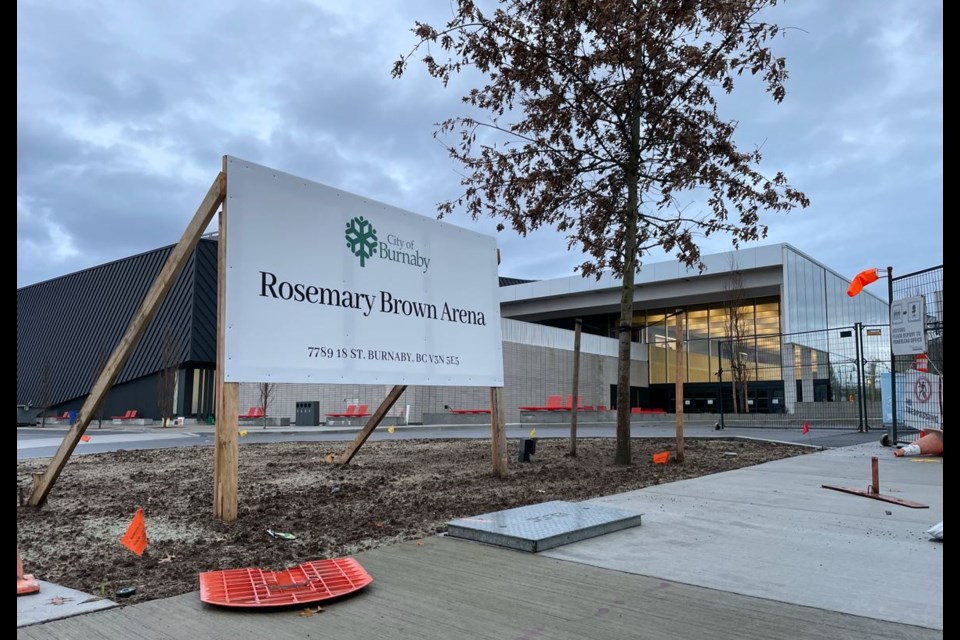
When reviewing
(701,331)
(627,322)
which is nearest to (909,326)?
(627,322)

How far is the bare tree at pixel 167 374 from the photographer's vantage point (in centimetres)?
3647

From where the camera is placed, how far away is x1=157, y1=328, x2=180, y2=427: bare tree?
120 feet

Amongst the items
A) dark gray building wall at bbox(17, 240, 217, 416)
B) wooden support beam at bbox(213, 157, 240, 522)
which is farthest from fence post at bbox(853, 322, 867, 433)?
dark gray building wall at bbox(17, 240, 217, 416)

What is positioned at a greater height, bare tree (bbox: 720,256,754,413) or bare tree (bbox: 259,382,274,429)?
bare tree (bbox: 720,256,754,413)

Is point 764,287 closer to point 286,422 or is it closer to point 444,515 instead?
point 286,422

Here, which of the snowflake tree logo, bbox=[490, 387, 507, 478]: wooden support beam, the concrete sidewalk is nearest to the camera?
the concrete sidewalk

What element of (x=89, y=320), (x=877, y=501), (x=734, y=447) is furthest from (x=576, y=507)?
(x=89, y=320)

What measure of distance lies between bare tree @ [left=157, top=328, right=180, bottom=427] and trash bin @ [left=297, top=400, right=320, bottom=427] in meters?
8.00

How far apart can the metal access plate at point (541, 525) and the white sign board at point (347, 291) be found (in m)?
2.43

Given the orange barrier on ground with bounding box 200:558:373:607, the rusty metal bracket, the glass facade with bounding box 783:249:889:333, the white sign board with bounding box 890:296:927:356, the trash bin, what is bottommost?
the trash bin

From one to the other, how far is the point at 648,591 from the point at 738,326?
3781cm

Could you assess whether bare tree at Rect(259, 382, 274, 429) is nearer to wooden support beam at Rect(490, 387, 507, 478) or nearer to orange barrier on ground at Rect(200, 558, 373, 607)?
wooden support beam at Rect(490, 387, 507, 478)

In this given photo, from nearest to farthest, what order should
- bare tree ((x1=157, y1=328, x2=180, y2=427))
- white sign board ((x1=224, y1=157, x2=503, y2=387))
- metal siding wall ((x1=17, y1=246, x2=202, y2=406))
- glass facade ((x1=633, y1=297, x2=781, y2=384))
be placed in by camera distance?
white sign board ((x1=224, y1=157, x2=503, y2=387)) → bare tree ((x1=157, y1=328, x2=180, y2=427)) → glass facade ((x1=633, y1=297, x2=781, y2=384)) → metal siding wall ((x1=17, y1=246, x2=202, y2=406))
